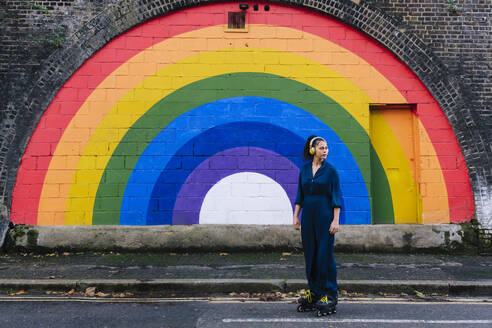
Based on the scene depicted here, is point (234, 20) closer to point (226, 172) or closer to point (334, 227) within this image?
point (226, 172)

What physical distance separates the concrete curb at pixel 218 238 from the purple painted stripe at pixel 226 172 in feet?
1.27

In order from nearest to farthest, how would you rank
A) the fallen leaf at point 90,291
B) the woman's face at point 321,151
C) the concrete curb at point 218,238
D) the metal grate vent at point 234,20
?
the woman's face at point 321,151 < the fallen leaf at point 90,291 < the concrete curb at point 218,238 < the metal grate vent at point 234,20

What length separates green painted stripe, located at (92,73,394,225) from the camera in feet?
26.5

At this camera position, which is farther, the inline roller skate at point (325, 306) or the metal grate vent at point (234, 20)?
the metal grate vent at point (234, 20)

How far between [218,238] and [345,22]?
5093 mm

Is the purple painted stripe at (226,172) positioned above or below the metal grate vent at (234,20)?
below

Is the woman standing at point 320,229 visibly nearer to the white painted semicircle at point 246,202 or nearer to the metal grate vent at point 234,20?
the white painted semicircle at point 246,202

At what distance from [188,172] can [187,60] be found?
7.56ft

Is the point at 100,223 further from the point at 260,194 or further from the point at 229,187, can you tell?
the point at 260,194

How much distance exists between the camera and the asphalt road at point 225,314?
431cm

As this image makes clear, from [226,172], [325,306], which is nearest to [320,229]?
[325,306]

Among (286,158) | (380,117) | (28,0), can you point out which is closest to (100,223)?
(286,158)

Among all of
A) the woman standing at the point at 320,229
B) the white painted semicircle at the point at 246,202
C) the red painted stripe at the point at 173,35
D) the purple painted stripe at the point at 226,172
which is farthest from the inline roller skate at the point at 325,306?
the red painted stripe at the point at 173,35

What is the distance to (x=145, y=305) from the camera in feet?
16.6
